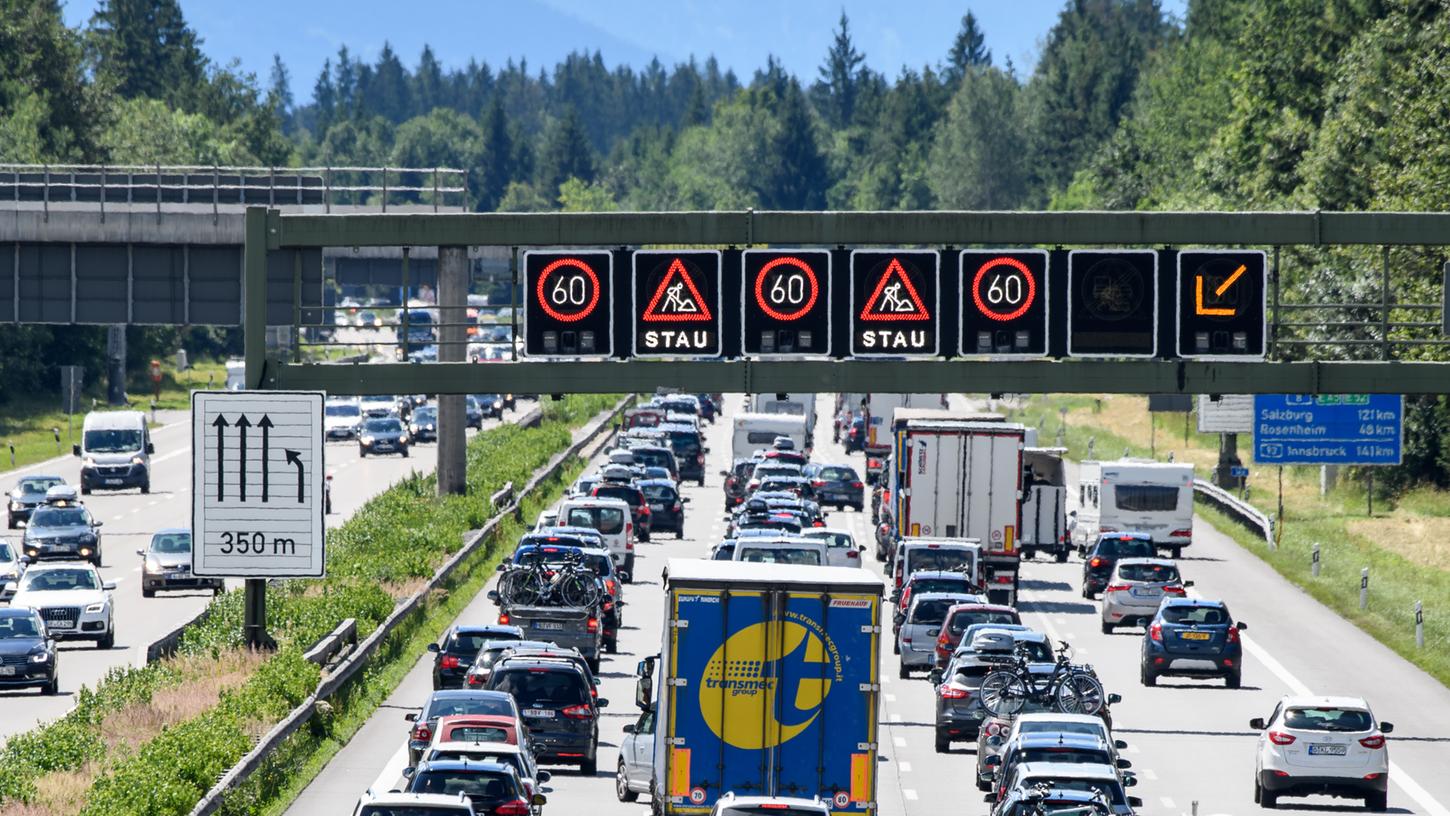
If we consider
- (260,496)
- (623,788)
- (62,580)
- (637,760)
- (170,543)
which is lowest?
(623,788)

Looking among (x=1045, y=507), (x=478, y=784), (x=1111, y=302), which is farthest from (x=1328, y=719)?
(x=1045, y=507)

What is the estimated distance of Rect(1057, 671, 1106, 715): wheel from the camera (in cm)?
3356

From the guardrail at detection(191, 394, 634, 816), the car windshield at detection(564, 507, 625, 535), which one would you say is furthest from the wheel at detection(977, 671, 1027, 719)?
the car windshield at detection(564, 507, 625, 535)

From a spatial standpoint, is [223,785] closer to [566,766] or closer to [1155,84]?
[566,766]

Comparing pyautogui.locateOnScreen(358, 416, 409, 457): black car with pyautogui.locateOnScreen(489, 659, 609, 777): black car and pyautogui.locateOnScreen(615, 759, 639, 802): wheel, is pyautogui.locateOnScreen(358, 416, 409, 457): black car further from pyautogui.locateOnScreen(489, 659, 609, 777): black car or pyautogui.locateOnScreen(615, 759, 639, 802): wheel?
pyautogui.locateOnScreen(615, 759, 639, 802): wheel

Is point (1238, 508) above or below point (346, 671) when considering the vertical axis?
above

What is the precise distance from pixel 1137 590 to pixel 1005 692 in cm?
1682

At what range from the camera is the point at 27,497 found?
69000 millimetres

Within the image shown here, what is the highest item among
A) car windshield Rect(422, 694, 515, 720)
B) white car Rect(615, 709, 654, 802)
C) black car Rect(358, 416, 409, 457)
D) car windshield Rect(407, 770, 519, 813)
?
black car Rect(358, 416, 409, 457)

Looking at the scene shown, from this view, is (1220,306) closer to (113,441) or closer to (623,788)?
(623,788)

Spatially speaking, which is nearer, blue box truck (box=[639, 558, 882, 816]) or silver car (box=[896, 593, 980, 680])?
blue box truck (box=[639, 558, 882, 816])

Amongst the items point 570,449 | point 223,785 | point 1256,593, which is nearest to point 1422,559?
point 1256,593

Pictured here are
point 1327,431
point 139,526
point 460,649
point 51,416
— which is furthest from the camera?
point 51,416

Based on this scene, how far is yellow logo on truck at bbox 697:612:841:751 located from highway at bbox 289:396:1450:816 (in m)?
5.24
